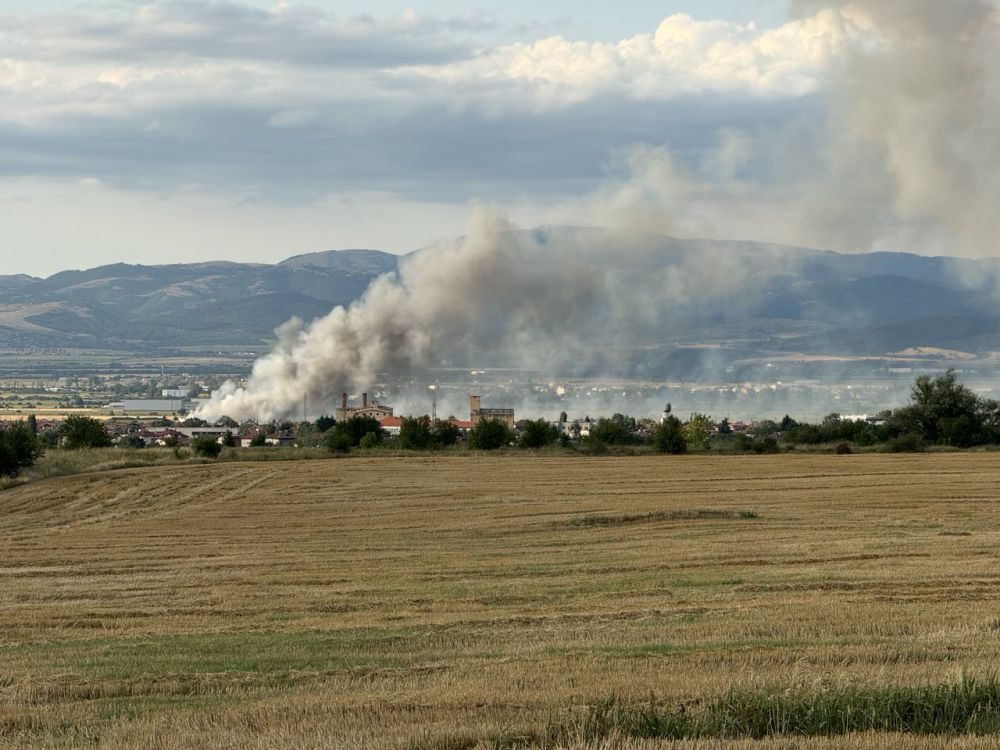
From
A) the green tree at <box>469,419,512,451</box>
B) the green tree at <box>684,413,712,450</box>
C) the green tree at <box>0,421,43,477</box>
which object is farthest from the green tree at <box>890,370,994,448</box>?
the green tree at <box>0,421,43,477</box>

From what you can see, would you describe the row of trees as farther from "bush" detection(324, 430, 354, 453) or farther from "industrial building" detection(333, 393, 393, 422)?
"industrial building" detection(333, 393, 393, 422)

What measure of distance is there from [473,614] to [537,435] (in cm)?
7640

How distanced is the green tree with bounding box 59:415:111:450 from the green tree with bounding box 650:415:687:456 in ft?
132

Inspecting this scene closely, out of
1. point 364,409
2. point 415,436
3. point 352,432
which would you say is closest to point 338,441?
point 352,432

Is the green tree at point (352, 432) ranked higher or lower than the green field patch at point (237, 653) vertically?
higher

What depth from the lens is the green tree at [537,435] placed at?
95.3 m

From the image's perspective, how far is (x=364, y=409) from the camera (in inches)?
5605

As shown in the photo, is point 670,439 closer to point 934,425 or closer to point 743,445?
point 743,445

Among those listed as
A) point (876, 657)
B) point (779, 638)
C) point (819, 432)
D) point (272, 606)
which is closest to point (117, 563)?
point (272, 606)

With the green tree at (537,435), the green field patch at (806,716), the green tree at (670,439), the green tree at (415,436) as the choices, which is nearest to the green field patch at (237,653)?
the green field patch at (806,716)

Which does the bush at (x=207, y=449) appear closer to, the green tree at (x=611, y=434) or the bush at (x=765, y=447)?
the green tree at (x=611, y=434)

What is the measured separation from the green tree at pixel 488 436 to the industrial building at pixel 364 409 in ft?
132

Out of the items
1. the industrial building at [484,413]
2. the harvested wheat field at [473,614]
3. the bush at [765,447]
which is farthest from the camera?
the industrial building at [484,413]

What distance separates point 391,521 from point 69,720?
97.5ft
